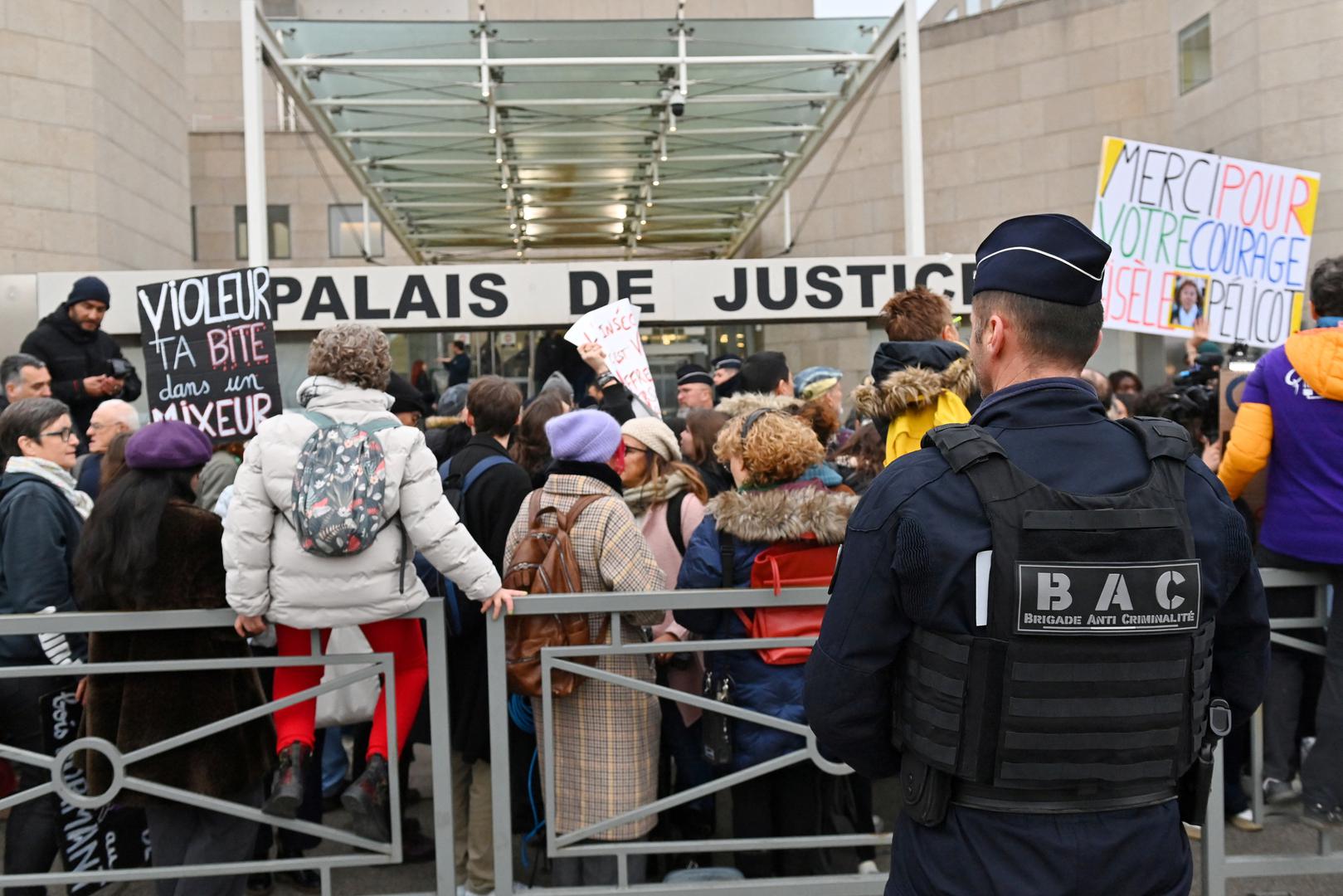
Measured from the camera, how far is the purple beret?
4160 millimetres

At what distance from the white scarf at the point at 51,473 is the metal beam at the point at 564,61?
6.65 metres

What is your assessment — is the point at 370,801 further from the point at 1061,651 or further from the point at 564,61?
the point at 564,61

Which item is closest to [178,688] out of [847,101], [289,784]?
[289,784]

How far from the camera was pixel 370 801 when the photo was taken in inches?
168

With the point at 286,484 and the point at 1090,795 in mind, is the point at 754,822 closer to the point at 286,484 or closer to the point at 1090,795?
the point at 286,484

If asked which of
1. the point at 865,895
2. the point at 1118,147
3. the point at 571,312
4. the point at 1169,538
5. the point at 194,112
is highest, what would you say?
the point at 194,112

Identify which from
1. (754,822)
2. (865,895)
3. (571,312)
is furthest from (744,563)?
(571,312)

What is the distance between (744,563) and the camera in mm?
4422

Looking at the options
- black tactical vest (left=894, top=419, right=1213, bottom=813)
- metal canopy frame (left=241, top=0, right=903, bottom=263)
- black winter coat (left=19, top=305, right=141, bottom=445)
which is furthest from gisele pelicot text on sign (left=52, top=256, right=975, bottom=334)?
black tactical vest (left=894, top=419, right=1213, bottom=813)

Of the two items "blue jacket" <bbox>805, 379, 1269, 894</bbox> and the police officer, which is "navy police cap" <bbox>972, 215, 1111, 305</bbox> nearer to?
the police officer

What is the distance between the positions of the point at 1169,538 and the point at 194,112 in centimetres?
2778

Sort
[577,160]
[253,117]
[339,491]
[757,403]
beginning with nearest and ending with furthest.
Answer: [339,491], [757,403], [253,117], [577,160]

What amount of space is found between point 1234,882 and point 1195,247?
4.67 meters

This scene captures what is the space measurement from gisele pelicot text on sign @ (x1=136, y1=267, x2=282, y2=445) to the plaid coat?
8.34ft
